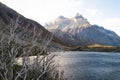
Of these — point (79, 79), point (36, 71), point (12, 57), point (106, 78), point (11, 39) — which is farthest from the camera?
point (106, 78)

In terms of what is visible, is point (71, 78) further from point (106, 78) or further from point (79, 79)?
point (106, 78)

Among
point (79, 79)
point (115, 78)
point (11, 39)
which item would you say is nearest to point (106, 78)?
point (115, 78)

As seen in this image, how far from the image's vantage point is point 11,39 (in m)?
18.4

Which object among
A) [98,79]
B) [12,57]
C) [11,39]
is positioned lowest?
[98,79]

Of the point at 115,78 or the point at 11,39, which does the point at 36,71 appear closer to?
the point at 11,39

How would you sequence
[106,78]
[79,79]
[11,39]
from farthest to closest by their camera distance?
[106,78] → [79,79] → [11,39]

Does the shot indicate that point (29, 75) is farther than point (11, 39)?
Yes

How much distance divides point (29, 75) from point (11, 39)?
49.6 ft

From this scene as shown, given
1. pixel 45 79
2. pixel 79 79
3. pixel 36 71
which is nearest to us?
pixel 36 71

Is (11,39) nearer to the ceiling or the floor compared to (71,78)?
nearer to the ceiling

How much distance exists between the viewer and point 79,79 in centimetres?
5662

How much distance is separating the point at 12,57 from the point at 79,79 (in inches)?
1667

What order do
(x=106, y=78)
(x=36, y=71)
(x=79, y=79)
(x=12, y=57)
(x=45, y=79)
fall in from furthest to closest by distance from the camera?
(x=106, y=78) → (x=79, y=79) → (x=45, y=79) → (x=36, y=71) → (x=12, y=57)

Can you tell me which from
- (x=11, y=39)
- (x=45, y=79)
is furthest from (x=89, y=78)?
(x=11, y=39)
